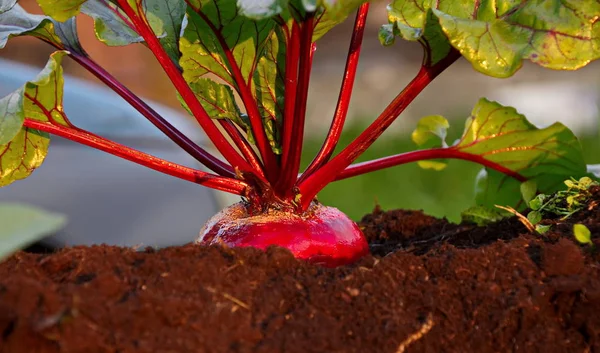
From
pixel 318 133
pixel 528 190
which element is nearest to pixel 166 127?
pixel 528 190

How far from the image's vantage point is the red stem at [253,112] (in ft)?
4.28

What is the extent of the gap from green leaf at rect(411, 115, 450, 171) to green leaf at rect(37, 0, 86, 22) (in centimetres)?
90

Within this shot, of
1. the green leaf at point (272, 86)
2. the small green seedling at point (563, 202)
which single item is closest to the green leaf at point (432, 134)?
the small green seedling at point (563, 202)

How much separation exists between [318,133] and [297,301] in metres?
6.34

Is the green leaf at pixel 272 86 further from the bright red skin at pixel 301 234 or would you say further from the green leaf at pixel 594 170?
the green leaf at pixel 594 170

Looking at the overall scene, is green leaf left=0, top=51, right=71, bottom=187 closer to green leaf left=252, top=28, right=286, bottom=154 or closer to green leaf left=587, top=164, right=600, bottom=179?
green leaf left=252, top=28, right=286, bottom=154

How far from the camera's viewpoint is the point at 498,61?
116cm

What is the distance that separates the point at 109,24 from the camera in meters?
1.48

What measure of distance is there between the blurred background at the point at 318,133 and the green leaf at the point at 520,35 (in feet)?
3.67

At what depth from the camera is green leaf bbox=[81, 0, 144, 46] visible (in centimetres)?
139

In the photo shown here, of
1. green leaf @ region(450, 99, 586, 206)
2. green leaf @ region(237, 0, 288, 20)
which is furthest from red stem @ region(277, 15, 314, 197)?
green leaf @ region(450, 99, 586, 206)

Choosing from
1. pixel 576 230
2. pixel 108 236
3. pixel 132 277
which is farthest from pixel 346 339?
pixel 108 236

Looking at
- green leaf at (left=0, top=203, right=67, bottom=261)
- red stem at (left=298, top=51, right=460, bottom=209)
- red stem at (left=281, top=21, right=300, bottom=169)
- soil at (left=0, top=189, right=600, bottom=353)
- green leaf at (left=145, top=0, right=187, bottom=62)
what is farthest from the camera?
green leaf at (left=145, top=0, right=187, bottom=62)

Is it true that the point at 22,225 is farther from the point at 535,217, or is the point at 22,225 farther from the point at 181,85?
the point at 535,217
